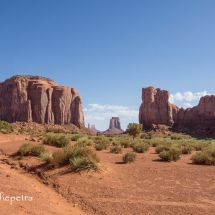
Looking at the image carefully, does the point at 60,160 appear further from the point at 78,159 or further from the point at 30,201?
Answer: the point at 30,201

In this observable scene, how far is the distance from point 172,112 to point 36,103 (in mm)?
46104

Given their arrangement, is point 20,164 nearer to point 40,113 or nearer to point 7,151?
point 7,151

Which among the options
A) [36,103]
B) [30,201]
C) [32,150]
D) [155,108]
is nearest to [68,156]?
[32,150]

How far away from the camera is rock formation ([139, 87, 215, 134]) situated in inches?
2955

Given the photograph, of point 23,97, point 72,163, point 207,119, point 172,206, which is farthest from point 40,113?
point 172,206

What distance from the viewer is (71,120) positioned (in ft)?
268

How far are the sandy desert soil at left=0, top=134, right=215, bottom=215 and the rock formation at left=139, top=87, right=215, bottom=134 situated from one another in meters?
66.1

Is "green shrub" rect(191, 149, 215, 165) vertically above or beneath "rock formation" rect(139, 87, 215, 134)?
beneath

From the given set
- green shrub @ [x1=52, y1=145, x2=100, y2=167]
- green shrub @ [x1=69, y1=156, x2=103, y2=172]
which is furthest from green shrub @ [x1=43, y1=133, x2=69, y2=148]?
green shrub @ [x1=69, y1=156, x2=103, y2=172]

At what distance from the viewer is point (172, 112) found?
8025cm

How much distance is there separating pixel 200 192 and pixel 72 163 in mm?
5711

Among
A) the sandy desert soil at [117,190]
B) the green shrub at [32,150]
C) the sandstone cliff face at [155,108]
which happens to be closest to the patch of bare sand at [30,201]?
the sandy desert soil at [117,190]

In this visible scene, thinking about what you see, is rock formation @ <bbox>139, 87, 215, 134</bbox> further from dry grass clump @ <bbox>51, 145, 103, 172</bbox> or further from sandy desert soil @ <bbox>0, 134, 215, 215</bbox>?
sandy desert soil @ <bbox>0, 134, 215, 215</bbox>

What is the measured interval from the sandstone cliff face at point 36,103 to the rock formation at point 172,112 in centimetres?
2382
